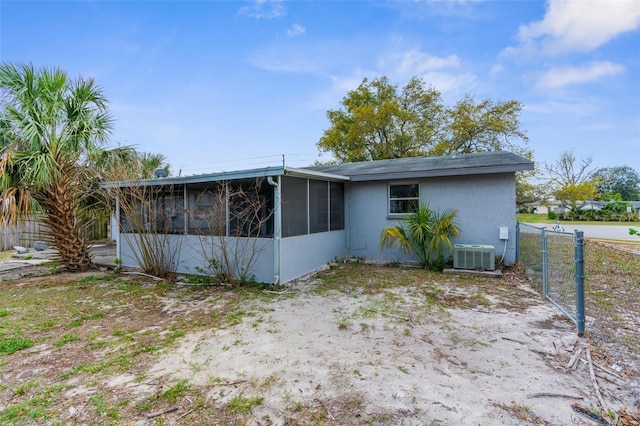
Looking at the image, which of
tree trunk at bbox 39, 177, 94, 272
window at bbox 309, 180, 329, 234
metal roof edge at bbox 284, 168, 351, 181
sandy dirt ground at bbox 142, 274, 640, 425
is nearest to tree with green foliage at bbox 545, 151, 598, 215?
metal roof edge at bbox 284, 168, 351, 181

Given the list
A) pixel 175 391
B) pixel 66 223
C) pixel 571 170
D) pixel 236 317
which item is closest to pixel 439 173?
pixel 236 317

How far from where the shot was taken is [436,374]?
2.96 meters

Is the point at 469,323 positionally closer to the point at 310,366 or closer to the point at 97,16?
the point at 310,366

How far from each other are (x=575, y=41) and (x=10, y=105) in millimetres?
16746

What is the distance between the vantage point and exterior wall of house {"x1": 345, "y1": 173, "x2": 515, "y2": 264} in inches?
296

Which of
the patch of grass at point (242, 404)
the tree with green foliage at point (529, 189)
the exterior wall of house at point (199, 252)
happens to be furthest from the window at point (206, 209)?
the tree with green foliage at point (529, 189)

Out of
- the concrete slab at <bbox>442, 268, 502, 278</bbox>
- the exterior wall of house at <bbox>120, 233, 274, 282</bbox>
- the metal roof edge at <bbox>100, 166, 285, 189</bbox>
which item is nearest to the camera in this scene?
the metal roof edge at <bbox>100, 166, 285, 189</bbox>

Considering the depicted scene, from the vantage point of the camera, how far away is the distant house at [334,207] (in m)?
6.45

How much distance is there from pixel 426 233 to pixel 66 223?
8992 mm

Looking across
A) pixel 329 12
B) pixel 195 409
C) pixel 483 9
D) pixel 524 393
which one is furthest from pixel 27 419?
pixel 483 9

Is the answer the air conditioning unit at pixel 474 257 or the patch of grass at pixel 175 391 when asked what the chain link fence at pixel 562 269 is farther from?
the patch of grass at pixel 175 391

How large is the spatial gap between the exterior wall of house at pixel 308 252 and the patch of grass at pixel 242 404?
147 inches

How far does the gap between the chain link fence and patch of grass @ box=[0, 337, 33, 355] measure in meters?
6.70

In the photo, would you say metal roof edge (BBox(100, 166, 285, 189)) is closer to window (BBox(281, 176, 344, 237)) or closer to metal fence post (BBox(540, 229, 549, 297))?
window (BBox(281, 176, 344, 237))
